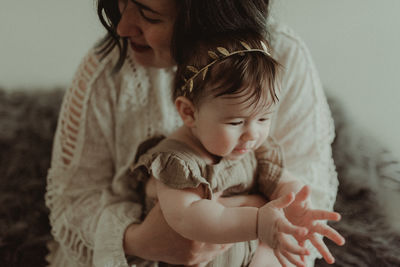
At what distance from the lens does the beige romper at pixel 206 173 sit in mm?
773

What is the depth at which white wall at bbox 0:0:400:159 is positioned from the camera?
121 centimetres

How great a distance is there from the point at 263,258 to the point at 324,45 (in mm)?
764

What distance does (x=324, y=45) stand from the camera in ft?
4.59

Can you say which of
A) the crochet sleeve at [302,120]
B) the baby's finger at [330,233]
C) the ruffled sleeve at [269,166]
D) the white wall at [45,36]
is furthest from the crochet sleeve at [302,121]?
the white wall at [45,36]

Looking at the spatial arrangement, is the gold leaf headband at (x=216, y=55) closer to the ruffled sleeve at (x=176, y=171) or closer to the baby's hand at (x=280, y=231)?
the ruffled sleeve at (x=176, y=171)

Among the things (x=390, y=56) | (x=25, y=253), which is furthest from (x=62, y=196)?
(x=390, y=56)

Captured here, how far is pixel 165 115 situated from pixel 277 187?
31cm

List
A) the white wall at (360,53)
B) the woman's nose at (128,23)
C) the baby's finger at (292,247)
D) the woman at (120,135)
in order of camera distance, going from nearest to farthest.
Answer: the baby's finger at (292,247), the woman's nose at (128,23), the woman at (120,135), the white wall at (360,53)

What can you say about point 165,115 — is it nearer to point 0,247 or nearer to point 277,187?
point 277,187

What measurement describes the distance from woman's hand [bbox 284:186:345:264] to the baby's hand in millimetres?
21

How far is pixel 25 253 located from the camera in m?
1.10

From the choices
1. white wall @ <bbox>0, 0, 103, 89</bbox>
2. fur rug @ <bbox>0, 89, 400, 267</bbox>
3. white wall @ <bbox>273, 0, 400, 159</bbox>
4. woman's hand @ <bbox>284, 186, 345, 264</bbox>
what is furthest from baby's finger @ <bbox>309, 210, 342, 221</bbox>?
white wall @ <bbox>0, 0, 103, 89</bbox>

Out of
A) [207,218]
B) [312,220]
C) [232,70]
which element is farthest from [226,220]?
[232,70]

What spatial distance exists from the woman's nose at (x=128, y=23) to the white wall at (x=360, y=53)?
0.46m
